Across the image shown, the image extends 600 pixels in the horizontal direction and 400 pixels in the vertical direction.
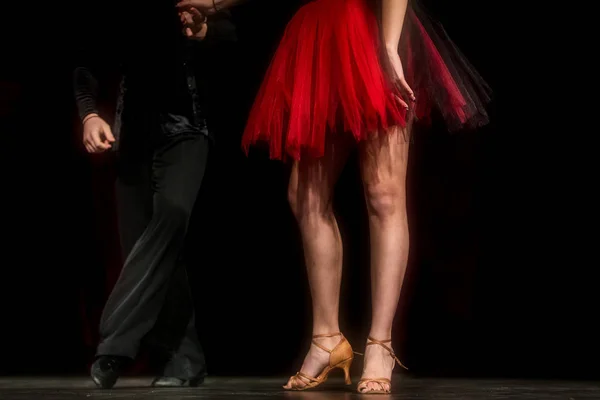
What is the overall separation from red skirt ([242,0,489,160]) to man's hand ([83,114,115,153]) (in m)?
0.27

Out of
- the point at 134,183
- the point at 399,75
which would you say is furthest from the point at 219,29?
the point at 399,75

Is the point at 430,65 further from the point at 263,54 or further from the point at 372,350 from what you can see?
the point at 263,54

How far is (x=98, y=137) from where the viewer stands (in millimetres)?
2104

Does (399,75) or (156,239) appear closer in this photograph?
(399,75)

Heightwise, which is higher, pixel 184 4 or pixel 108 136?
pixel 184 4

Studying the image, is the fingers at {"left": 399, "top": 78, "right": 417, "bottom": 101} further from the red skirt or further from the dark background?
the dark background

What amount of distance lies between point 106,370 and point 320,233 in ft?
1.64

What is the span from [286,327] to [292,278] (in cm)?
14

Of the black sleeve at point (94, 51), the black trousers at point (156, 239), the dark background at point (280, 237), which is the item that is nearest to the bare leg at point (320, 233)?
the black trousers at point (156, 239)

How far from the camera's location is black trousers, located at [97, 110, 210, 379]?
7.02ft

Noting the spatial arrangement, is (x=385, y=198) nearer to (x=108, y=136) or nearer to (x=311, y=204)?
(x=311, y=204)

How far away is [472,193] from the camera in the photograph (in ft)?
9.85

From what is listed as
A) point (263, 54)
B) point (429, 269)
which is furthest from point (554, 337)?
point (263, 54)

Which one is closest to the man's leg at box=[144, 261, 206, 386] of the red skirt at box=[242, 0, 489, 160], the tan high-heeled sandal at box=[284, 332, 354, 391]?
the tan high-heeled sandal at box=[284, 332, 354, 391]
